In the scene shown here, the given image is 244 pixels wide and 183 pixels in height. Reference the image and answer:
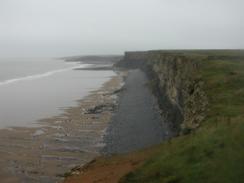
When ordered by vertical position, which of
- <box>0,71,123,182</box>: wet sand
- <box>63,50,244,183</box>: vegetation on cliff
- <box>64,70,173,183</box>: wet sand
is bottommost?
<box>0,71,123,182</box>: wet sand

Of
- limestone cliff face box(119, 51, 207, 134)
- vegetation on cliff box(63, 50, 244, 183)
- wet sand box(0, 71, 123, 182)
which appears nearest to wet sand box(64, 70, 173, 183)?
vegetation on cliff box(63, 50, 244, 183)

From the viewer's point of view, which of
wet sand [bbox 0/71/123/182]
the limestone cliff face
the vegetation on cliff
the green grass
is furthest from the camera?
wet sand [bbox 0/71/123/182]

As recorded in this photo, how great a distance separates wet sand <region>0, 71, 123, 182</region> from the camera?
22391mm

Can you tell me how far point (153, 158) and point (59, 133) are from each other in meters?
19.1

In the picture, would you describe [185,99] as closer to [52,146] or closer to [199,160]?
[52,146]

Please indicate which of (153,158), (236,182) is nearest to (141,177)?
(153,158)

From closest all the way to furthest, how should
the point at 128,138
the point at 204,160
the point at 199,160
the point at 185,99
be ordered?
the point at 204,160, the point at 199,160, the point at 185,99, the point at 128,138

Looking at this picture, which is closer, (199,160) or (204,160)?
(204,160)

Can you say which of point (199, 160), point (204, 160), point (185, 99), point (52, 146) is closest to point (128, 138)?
point (185, 99)

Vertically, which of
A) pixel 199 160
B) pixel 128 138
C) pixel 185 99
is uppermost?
pixel 199 160

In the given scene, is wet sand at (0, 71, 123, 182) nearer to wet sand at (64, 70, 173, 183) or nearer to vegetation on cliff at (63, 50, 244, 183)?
wet sand at (64, 70, 173, 183)

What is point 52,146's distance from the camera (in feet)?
91.2

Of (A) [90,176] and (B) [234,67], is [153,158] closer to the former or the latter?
(A) [90,176]

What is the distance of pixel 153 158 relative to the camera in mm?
14133
